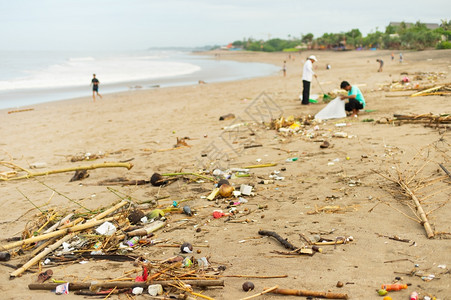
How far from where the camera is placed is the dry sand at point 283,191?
10.1 ft

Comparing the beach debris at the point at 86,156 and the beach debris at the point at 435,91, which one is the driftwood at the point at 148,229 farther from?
the beach debris at the point at 435,91

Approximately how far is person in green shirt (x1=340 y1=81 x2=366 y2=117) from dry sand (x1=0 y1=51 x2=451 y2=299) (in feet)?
0.95

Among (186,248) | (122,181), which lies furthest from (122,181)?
(186,248)

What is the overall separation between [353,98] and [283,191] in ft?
15.7

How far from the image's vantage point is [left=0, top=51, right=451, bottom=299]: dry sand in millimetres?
3092

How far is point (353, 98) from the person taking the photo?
29.2 ft

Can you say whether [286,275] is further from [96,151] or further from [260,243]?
[96,151]

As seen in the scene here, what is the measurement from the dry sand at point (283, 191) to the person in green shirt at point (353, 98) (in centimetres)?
29

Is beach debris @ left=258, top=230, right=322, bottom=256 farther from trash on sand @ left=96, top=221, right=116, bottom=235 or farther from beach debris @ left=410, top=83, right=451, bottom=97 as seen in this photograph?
beach debris @ left=410, top=83, right=451, bottom=97

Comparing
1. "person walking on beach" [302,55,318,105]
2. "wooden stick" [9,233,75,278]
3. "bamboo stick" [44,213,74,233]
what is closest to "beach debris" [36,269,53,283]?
"wooden stick" [9,233,75,278]

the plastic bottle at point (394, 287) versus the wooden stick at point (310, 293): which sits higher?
the plastic bottle at point (394, 287)

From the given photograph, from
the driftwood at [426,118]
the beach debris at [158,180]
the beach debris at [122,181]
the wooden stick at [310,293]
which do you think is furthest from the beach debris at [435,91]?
the wooden stick at [310,293]

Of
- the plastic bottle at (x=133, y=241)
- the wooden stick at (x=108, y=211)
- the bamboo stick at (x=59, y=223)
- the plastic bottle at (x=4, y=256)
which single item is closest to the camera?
the plastic bottle at (x=4, y=256)

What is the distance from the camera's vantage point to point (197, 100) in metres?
16.0
